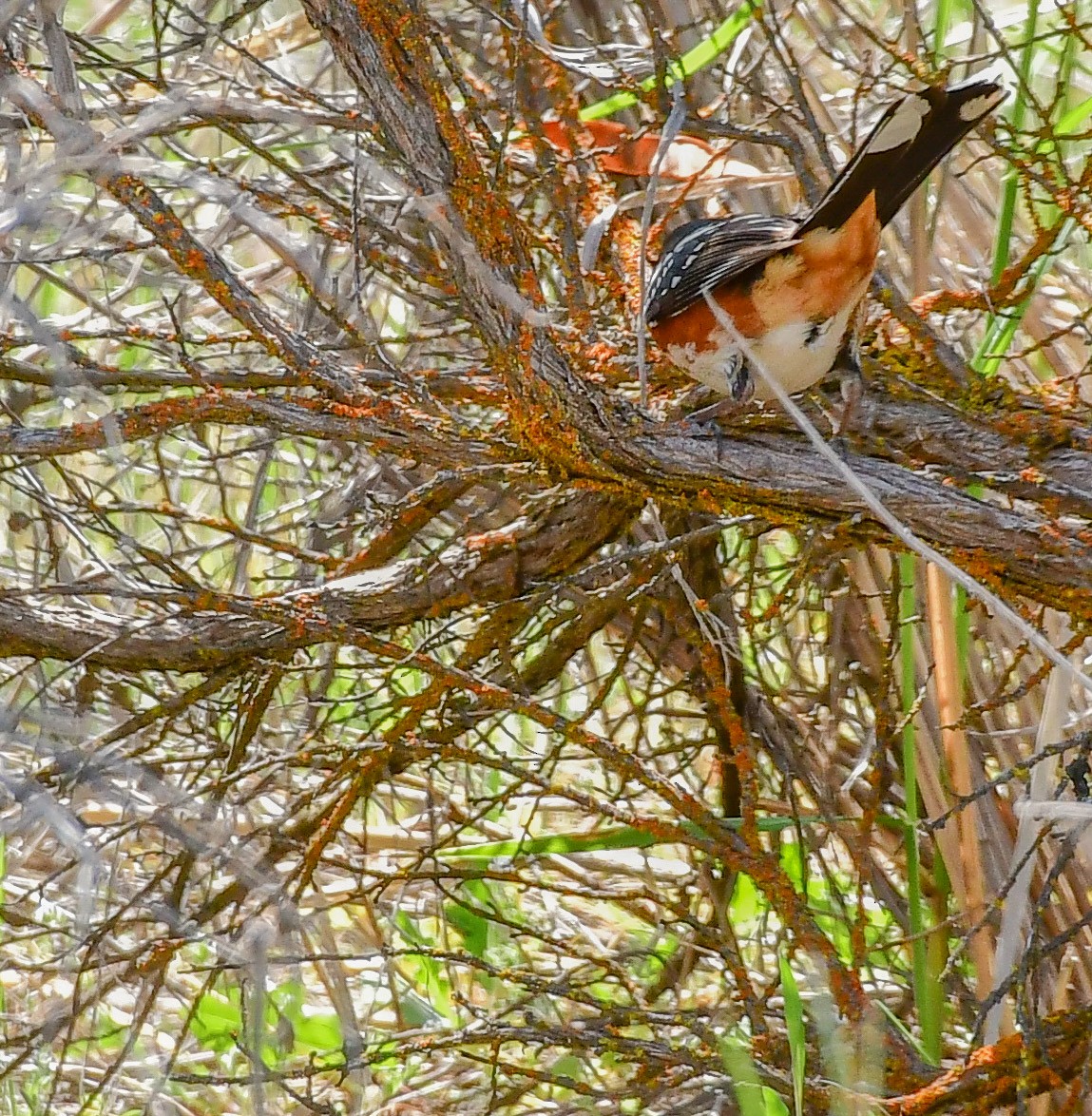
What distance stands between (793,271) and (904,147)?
29 centimetres

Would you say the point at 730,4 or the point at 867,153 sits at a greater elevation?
the point at 730,4

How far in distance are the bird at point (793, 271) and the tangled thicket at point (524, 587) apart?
7cm

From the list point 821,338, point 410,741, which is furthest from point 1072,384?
point 410,741

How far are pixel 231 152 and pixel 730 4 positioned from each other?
1.09 m

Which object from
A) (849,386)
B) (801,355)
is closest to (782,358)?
A: (801,355)

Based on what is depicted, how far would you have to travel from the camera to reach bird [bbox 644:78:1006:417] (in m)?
1.51

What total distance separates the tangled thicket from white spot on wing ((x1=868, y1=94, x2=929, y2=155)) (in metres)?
0.14

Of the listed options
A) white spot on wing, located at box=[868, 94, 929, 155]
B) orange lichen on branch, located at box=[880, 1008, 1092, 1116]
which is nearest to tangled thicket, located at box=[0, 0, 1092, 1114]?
orange lichen on branch, located at box=[880, 1008, 1092, 1116]

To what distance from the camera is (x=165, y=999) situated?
2807mm

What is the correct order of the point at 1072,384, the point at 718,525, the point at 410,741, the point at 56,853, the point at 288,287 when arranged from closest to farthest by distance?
1. the point at 1072,384
2. the point at 718,525
3. the point at 410,741
4. the point at 56,853
5. the point at 288,287

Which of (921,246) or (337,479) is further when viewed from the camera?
(337,479)

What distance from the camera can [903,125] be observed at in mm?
1432

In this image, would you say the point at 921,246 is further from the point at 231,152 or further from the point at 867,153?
the point at 231,152

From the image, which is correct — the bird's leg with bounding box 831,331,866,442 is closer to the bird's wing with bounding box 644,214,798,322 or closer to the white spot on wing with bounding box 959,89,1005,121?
the bird's wing with bounding box 644,214,798,322
